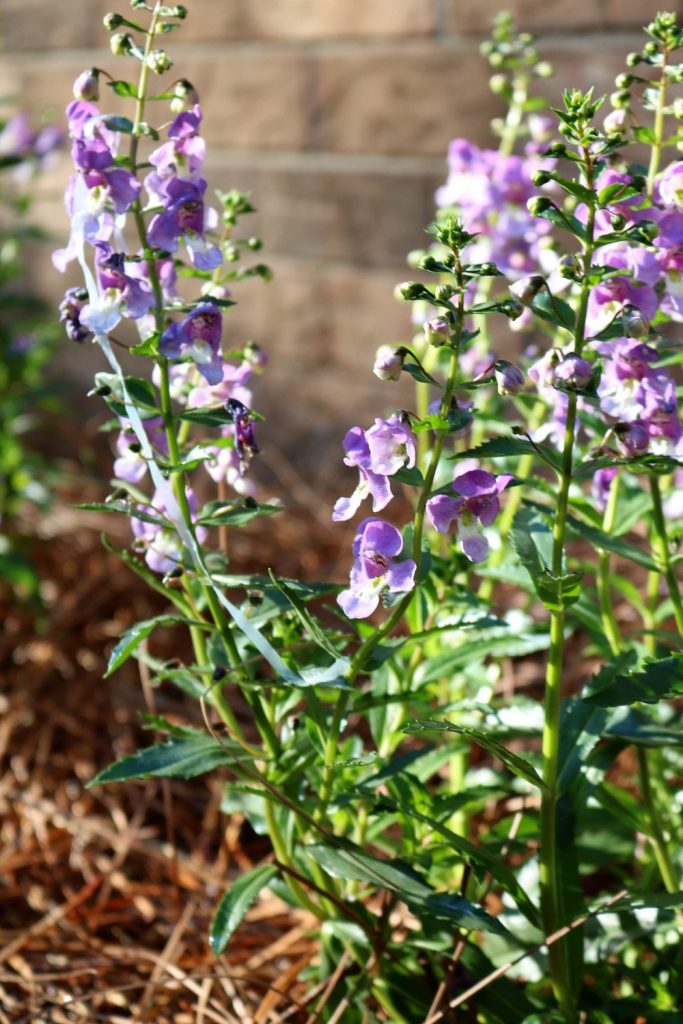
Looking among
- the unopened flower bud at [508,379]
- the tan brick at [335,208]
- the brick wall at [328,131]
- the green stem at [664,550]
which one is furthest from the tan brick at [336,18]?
the unopened flower bud at [508,379]

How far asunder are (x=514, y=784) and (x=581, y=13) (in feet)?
4.58

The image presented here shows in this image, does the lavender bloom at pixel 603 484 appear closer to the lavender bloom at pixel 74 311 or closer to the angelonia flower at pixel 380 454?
the angelonia flower at pixel 380 454

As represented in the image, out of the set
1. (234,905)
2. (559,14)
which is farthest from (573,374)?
(559,14)

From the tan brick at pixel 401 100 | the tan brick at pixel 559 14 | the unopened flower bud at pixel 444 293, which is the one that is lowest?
the unopened flower bud at pixel 444 293

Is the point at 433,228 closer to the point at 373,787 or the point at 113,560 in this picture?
the point at 373,787

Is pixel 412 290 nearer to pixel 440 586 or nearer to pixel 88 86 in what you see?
pixel 88 86

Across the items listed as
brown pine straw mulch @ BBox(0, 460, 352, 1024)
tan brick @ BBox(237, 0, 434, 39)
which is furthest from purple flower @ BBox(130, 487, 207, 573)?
tan brick @ BBox(237, 0, 434, 39)

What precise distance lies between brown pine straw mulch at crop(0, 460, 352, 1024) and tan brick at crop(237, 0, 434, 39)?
Answer: 0.93m

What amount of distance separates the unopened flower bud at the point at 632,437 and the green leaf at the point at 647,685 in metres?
0.15

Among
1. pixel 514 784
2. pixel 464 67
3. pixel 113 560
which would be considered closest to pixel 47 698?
pixel 113 560

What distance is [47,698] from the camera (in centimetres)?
186

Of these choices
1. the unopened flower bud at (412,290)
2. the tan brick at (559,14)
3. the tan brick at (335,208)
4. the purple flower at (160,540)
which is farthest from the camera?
the tan brick at (335,208)

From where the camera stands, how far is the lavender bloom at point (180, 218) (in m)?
0.90

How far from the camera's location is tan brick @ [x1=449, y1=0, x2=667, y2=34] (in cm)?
195
